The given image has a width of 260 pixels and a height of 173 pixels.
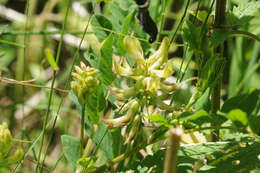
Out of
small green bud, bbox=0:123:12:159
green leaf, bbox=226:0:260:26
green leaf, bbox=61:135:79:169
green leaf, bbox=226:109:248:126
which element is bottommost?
green leaf, bbox=61:135:79:169

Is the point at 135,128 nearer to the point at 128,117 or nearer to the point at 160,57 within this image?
the point at 128,117

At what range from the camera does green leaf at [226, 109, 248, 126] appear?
0.63 metres

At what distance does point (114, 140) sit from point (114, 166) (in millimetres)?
65

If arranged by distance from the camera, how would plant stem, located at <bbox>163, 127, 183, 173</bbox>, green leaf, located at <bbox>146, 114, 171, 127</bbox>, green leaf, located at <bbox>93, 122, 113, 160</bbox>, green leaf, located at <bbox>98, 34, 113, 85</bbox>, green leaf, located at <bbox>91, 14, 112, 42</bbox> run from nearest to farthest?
plant stem, located at <bbox>163, 127, 183, 173</bbox>, green leaf, located at <bbox>146, 114, 171, 127</bbox>, green leaf, located at <bbox>98, 34, 113, 85</bbox>, green leaf, located at <bbox>93, 122, 113, 160</bbox>, green leaf, located at <bbox>91, 14, 112, 42</bbox>

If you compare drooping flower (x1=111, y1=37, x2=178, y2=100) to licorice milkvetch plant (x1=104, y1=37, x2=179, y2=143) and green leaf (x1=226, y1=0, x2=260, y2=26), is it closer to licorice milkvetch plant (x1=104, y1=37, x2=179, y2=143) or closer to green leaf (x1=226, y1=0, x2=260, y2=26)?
licorice milkvetch plant (x1=104, y1=37, x2=179, y2=143)

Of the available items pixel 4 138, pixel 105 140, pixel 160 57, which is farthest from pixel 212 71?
pixel 4 138

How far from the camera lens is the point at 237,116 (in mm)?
644

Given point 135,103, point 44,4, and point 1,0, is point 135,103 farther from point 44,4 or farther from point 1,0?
point 44,4

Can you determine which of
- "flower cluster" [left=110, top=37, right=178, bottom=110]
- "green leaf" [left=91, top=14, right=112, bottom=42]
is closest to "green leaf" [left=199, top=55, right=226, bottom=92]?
"flower cluster" [left=110, top=37, right=178, bottom=110]

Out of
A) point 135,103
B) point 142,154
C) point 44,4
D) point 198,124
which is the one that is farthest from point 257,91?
point 44,4

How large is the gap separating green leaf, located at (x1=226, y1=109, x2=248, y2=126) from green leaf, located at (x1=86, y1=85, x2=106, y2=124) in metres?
0.32

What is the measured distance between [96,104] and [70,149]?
14cm

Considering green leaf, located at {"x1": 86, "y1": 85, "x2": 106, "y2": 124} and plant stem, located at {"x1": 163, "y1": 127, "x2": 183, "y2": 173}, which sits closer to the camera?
plant stem, located at {"x1": 163, "y1": 127, "x2": 183, "y2": 173}

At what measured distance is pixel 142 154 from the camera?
3.98 ft
